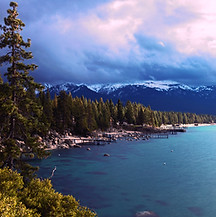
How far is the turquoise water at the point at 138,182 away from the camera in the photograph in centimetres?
3425

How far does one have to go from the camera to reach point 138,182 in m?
47.2

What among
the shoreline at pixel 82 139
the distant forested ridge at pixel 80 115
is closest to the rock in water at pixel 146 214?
the distant forested ridge at pixel 80 115

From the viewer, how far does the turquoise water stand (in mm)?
34250

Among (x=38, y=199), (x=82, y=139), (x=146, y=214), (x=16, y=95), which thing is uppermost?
(x=16, y=95)

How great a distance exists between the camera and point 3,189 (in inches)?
627

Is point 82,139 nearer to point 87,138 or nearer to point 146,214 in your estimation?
point 87,138

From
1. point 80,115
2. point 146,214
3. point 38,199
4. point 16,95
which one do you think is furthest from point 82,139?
point 38,199

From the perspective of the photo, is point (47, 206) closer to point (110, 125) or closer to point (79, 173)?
point (79, 173)

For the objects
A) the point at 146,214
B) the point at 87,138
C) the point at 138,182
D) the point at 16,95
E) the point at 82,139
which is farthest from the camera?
the point at 87,138

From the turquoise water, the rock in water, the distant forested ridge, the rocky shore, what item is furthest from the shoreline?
the rock in water

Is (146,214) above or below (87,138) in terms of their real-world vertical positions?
below

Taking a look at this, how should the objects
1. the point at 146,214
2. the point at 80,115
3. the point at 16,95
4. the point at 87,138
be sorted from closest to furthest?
1. the point at 16,95
2. the point at 146,214
3. the point at 80,115
4. the point at 87,138

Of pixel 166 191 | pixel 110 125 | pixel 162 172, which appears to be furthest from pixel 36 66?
pixel 110 125

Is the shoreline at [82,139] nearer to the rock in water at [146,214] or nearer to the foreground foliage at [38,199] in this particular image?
the rock in water at [146,214]
